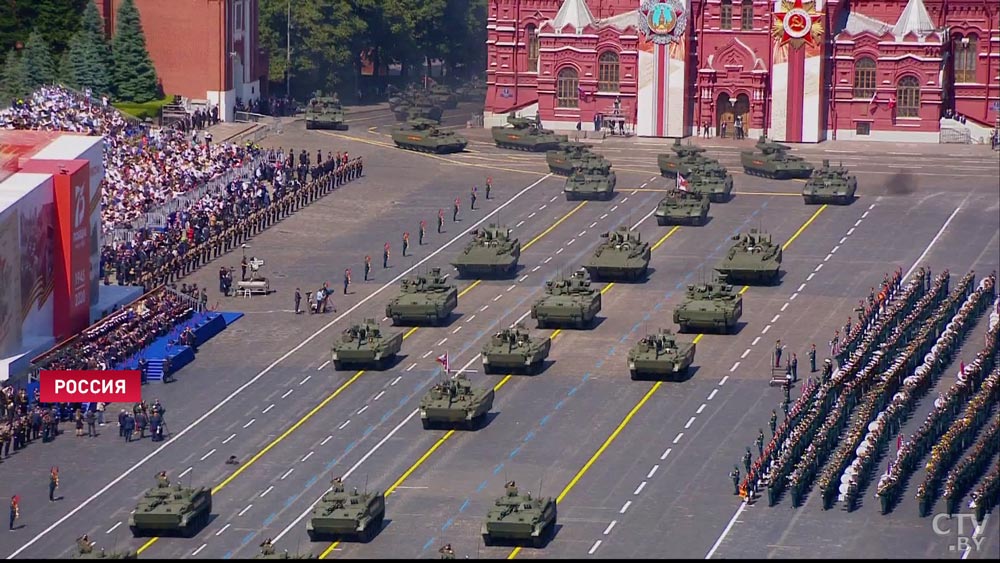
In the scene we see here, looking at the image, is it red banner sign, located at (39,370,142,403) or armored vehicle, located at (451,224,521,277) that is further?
armored vehicle, located at (451,224,521,277)

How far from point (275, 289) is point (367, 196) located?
19.1m

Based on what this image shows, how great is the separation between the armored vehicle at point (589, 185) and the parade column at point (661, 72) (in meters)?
20.9

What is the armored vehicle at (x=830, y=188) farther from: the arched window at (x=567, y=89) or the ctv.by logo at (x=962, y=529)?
the ctv.by logo at (x=962, y=529)

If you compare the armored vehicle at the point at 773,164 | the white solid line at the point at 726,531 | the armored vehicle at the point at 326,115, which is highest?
the armored vehicle at the point at 326,115

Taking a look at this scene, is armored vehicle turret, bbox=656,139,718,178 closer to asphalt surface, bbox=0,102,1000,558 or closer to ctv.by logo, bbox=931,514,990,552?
asphalt surface, bbox=0,102,1000,558

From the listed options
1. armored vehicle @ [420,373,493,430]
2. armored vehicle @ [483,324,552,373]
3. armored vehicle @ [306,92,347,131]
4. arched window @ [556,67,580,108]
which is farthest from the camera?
arched window @ [556,67,580,108]

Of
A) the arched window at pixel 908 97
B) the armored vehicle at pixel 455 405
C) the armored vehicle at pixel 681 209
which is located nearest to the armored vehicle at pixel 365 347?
the armored vehicle at pixel 455 405

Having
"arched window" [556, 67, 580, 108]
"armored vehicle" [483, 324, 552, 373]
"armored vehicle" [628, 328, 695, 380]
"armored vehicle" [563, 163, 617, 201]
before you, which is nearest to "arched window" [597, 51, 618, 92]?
"arched window" [556, 67, 580, 108]

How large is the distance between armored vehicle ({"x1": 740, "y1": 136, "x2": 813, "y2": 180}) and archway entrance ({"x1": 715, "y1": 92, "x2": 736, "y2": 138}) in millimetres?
14375

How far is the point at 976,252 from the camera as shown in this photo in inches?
5017

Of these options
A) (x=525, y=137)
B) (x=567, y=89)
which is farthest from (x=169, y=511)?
(x=567, y=89)

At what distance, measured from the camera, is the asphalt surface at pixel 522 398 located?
8888cm

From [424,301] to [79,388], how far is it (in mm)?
17735

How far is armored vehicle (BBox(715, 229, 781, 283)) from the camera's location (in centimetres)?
11981
